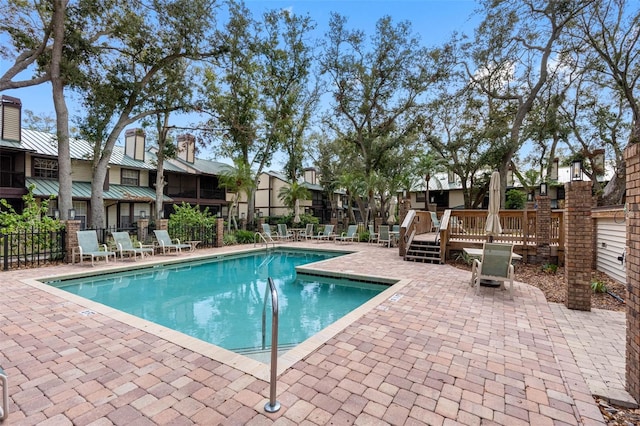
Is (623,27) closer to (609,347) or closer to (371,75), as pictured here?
(371,75)

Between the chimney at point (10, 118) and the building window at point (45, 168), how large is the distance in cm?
144

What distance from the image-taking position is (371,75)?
1933 centimetres

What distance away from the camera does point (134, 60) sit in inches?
539

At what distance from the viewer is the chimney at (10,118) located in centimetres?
1557

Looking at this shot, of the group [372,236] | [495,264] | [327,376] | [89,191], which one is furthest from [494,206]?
[89,191]

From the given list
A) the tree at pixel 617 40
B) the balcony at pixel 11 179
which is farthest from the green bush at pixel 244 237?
the tree at pixel 617 40

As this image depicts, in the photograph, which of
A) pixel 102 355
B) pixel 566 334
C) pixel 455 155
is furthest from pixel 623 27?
pixel 102 355

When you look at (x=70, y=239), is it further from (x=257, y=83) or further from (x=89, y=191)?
(x=257, y=83)

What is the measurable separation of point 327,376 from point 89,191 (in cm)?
2048

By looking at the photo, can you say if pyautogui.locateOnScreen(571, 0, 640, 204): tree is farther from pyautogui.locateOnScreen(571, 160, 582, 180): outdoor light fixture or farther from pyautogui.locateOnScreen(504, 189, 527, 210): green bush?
pyautogui.locateOnScreen(504, 189, 527, 210): green bush

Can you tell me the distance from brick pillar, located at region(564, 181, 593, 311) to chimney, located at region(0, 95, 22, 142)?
23434 millimetres

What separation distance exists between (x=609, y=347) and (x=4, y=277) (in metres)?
12.1

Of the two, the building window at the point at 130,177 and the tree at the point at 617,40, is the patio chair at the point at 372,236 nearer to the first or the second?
the tree at the point at 617,40

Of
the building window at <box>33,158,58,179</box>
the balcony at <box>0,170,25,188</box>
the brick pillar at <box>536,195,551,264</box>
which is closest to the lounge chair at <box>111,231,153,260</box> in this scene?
the balcony at <box>0,170,25,188</box>
